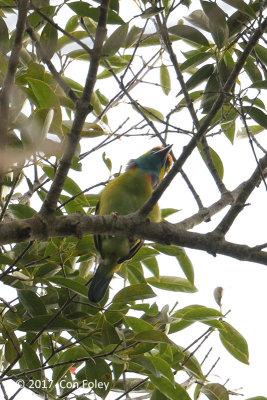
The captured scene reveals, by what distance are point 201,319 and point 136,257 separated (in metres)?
0.50

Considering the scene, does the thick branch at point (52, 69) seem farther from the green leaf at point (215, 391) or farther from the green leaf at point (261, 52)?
the green leaf at point (215, 391)

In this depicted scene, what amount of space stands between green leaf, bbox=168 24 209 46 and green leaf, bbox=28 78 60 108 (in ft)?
1.96

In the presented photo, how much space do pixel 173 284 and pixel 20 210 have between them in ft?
2.81

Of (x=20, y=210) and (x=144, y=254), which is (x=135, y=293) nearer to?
(x=144, y=254)

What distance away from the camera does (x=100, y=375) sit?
2242 mm

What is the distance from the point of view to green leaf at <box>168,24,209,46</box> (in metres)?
2.34

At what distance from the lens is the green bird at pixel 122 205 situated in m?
2.74

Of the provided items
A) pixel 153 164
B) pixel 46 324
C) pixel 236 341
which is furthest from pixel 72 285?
pixel 153 164

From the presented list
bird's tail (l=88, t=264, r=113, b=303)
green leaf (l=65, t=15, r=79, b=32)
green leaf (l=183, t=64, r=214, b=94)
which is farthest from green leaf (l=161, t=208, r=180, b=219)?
green leaf (l=65, t=15, r=79, b=32)

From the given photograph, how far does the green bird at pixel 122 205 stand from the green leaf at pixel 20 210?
32cm

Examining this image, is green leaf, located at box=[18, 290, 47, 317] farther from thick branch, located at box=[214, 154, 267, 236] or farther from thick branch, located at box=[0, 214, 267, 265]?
thick branch, located at box=[214, 154, 267, 236]

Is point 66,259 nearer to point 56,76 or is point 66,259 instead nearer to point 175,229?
point 175,229

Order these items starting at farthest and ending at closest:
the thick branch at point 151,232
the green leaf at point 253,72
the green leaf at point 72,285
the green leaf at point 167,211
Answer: the green leaf at point 167,211
the green leaf at point 253,72
the green leaf at point 72,285
the thick branch at point 151,232

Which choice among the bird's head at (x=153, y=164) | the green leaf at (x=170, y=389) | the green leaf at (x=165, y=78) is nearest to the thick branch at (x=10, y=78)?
the green leaf at (x=170, y=389)
